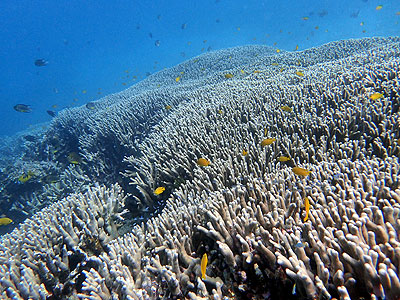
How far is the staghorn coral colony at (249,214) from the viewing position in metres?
1.43

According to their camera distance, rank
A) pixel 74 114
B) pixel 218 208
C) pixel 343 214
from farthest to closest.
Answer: pixel 74 114 → pixel 218 208 → pixel 343 214

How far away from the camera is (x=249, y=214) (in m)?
2.00

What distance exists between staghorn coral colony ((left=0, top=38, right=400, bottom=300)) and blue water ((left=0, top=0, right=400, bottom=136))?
73.7m

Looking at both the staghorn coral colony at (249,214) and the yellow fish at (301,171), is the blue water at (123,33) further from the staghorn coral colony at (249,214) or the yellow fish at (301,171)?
the yellow fish at (301,171)

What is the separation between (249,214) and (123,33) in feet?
511

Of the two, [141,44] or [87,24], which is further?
[141,44]

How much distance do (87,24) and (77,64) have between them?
26.4 m

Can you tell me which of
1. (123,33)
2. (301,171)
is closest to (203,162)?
→ (301,171)

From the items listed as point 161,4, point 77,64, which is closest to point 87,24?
point 77,64

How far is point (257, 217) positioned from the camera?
2025 mm

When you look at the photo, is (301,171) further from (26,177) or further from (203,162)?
(26,177)

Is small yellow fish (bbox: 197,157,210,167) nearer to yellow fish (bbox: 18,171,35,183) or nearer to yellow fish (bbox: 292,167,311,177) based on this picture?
yellow fish (bbox: 292,167,311,177)

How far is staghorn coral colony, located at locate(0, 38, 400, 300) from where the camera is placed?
4.69 ft

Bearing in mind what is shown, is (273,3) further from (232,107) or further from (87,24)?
(232,107)
